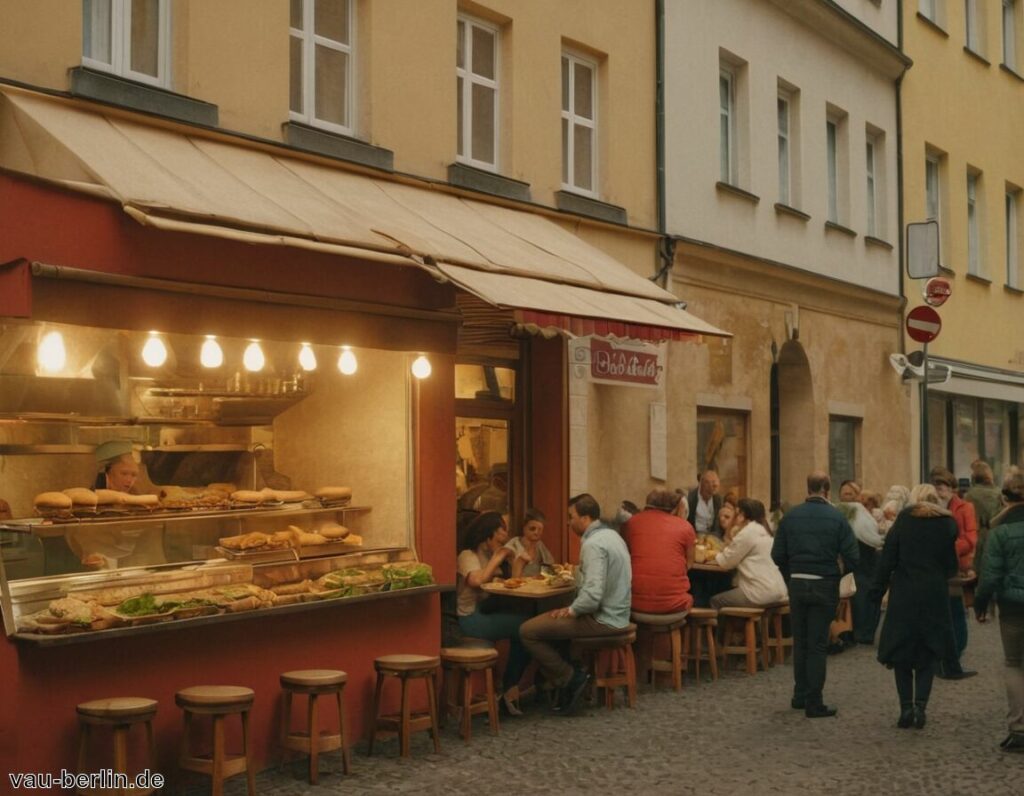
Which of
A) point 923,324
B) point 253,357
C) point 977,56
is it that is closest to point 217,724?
point 253,357

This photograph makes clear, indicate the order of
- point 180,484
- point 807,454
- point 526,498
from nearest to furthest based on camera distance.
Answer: point 180,484 < point 526,498 < point 807,454

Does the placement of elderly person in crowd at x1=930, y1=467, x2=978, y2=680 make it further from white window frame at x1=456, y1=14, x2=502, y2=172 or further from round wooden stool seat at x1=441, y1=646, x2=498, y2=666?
white window frame at x1=456, y1=14, x2=502, y2=172

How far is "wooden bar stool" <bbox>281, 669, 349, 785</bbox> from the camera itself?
888 cm

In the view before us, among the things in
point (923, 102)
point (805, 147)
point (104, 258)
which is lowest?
point (104, 258)

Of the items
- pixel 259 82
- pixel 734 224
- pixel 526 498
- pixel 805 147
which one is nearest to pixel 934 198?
pixel 805 147

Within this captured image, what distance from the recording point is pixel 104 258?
8383mm

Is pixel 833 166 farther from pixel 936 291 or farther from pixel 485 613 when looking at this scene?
pixel 485 613

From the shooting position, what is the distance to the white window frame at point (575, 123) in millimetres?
14852

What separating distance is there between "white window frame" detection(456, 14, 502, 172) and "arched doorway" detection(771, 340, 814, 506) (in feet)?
22.6

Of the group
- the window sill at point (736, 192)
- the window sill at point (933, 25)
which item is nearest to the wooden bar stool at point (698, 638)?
the window sill at point (736, 192)

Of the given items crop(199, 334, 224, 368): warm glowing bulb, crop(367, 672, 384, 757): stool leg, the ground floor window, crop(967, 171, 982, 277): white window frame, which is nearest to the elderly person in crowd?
the ground floor window

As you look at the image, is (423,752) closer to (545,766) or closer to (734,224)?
(545,766)

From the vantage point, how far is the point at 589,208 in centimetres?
1472

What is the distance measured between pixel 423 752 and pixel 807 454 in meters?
10.8
